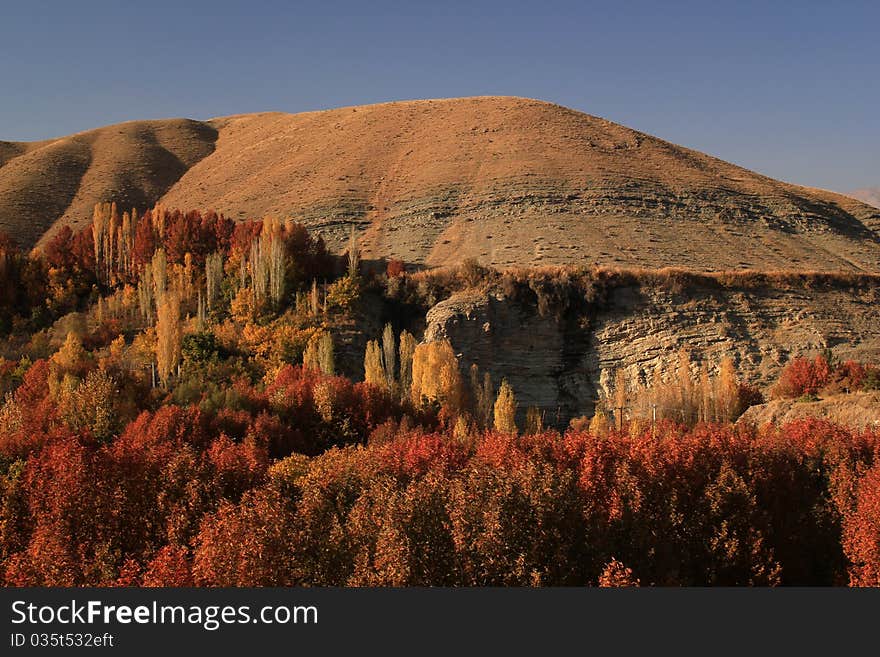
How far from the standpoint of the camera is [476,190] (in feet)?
321

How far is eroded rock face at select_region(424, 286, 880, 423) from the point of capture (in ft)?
209

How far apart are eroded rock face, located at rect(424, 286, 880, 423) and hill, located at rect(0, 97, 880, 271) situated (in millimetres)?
9204

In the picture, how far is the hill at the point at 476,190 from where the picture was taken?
8500 cm

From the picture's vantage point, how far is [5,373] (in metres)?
55.5

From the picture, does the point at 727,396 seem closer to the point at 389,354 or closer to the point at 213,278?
the point at 389,354

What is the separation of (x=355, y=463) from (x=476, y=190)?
65.2 metres

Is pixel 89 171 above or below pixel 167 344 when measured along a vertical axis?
above

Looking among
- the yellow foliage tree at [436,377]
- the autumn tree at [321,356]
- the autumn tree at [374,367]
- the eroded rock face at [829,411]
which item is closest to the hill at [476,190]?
the yellow foliage tree at [436,377]

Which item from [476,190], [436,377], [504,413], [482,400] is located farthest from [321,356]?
[476,190]

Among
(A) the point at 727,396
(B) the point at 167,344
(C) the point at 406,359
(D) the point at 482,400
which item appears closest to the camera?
(A) the point at 727,396

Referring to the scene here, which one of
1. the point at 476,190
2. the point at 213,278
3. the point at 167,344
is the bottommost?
the point at 167,344

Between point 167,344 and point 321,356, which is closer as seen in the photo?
point 167,344

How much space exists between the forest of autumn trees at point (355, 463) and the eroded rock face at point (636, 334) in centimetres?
210

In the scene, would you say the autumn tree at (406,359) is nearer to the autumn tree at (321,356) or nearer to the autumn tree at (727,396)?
the autumn tree at (321,356)
